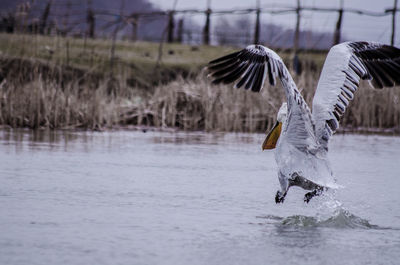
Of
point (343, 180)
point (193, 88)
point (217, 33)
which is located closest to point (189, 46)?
point (217, 33)

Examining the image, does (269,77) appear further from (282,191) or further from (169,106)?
(169,106)

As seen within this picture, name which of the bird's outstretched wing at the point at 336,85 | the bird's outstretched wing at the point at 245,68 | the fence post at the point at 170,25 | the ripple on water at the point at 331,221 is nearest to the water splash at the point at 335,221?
the ripple on water at the point at 331,221

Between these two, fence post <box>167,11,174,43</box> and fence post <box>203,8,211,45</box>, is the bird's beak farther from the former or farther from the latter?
fence post <box>203,8,211,45</box>

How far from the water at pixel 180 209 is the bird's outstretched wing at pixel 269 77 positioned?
59 cm

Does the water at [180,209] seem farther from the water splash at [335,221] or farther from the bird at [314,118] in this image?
the bird at [314,118]

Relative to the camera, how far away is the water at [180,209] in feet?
14.3

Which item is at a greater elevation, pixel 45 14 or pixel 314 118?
pixel 45 14

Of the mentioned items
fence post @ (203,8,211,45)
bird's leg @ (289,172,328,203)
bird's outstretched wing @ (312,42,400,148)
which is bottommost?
bird's leg @ (289,172,328,203)

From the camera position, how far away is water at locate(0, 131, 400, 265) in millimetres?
4367

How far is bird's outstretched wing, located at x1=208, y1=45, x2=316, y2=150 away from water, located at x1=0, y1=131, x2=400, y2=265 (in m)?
0.59

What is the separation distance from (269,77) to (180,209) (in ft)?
4.61

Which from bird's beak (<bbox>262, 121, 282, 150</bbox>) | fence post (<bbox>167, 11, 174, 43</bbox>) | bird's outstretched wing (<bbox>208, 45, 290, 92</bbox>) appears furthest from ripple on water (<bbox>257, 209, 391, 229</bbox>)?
fence post (<bbox>167, 11, 174, 43</bbox>)

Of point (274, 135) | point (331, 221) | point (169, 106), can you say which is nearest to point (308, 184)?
point (331, 221)

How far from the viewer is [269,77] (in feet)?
20.5
